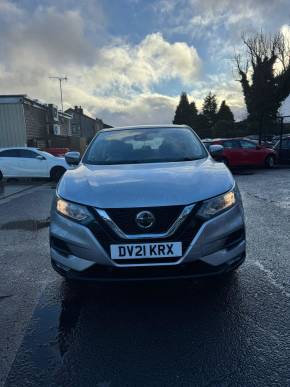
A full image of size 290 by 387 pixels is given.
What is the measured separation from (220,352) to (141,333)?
0.63 m

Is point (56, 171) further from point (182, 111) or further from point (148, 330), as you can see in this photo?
point (182, 111)

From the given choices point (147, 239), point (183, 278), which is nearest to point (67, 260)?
point (147, 239)

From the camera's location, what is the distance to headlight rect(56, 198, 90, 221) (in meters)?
3.16

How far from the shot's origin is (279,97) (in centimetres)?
3031

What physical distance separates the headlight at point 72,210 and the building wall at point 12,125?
24116 mm

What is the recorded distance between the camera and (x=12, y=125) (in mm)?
25672

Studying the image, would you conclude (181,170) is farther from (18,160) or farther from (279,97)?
(279,97)

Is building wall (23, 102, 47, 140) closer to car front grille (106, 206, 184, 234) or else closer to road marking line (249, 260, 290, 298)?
road marking line (249, 260, 290, 298)

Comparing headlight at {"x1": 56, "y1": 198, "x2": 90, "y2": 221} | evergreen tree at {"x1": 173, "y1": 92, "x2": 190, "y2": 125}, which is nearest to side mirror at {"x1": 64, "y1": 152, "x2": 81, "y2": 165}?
headlight at {"x1": 56, "y1": 198, "x2": 90, "y2": 221}

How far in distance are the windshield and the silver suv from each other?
863 millimetres

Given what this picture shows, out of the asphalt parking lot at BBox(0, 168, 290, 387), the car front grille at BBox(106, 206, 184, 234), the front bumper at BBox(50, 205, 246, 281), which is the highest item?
the car front grille at BBox(106, 206, 184, 234)

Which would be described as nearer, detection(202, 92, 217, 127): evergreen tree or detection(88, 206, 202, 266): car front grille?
detection(88, 206, 202, 266): car front grille

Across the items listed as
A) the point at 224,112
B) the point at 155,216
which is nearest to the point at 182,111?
the point at 224,112

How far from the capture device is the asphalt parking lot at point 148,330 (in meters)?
2.45
